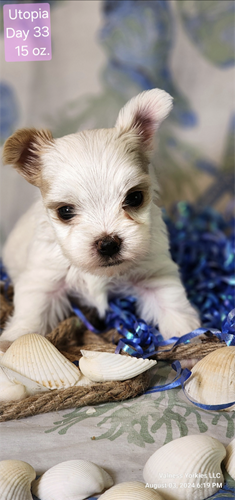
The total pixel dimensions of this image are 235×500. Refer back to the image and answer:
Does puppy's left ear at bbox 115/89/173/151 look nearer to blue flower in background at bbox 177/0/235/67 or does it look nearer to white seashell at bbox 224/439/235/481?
blue flower in background at bbox 177/0/235/67

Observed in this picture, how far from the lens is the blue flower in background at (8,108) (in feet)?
6.74

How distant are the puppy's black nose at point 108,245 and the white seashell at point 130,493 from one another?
707 mm

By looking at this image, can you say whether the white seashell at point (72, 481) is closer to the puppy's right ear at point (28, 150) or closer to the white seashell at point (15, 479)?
the white seashell at point (15, 479)

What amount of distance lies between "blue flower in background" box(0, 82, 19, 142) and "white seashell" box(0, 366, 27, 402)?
3.42 feet

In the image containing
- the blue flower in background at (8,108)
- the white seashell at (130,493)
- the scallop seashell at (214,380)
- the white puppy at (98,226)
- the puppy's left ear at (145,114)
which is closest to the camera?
the white seashell at (130,493)

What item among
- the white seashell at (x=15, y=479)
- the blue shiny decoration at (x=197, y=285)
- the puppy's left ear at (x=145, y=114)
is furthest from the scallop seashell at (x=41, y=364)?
the puppy's left ear at (x=145, y=114)

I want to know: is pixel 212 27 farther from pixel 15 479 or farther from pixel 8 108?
pixel 15 479

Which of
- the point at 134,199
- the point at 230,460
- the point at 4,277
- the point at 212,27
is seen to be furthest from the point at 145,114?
the point at 4,277

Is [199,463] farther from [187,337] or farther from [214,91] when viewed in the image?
[214,91]

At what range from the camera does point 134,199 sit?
1689 millimetres

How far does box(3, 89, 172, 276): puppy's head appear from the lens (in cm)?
Answer: 158

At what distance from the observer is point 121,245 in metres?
1.60

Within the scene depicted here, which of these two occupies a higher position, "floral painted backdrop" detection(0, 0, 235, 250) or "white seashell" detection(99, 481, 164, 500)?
Result: "floral painted backdrop" detection(0, 0, 235, 250)

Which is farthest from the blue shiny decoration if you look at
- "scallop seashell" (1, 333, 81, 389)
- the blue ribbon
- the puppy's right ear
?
the puppy's right ear
